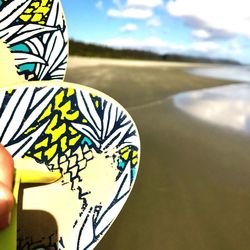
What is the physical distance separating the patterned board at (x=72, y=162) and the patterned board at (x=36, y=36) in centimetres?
23

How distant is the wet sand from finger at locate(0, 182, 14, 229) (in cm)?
122

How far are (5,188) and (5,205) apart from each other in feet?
0.17

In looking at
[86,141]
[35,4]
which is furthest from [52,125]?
[35,4]

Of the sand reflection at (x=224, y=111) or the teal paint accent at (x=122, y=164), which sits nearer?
the teal paint accent at (x=122, y=164)

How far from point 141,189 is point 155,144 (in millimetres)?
1193

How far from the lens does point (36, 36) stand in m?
1.58

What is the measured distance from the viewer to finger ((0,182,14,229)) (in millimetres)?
815

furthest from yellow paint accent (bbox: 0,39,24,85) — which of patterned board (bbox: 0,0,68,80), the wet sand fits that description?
the wet sand

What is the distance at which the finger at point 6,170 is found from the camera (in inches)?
36.6

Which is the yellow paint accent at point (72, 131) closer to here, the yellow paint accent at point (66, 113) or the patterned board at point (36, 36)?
the yellow paint accent at point (66, 113)

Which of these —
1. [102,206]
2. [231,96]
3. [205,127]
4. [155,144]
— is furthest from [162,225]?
[231,96]

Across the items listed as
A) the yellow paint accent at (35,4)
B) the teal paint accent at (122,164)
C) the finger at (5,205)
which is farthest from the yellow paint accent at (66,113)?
the finger at (5,205)

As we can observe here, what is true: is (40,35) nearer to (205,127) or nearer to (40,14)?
(40,14)

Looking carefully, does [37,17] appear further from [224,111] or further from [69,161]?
[224,111]
